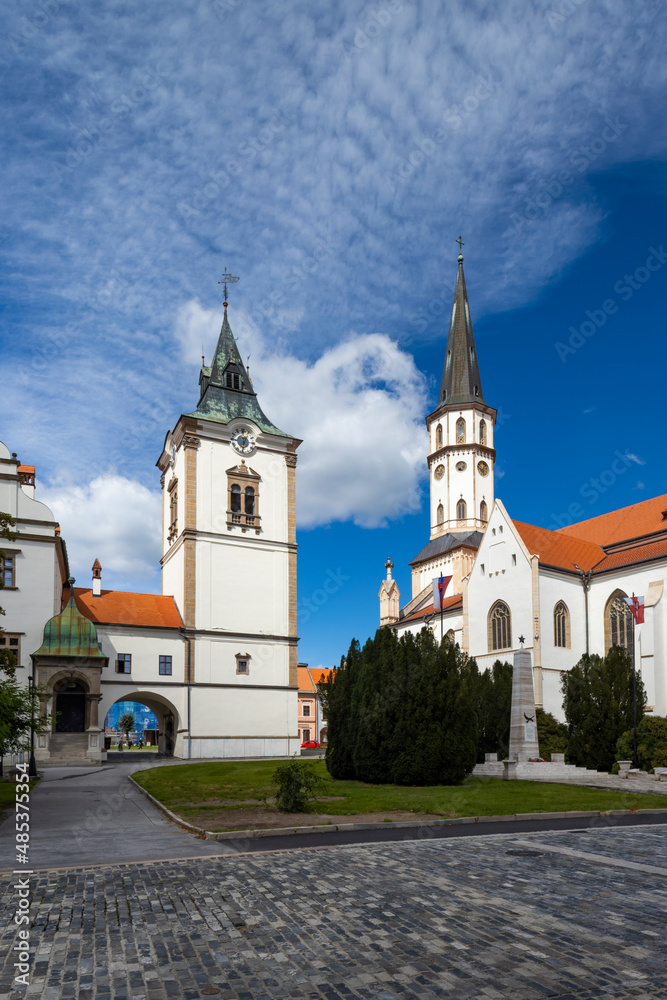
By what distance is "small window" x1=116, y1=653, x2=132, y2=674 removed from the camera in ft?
153

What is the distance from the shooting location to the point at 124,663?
46.9 m

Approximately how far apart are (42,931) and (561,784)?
83.6ft

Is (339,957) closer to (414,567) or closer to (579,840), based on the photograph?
(579,840)

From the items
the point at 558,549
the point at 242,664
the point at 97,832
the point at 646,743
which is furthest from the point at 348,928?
the point at 558,549

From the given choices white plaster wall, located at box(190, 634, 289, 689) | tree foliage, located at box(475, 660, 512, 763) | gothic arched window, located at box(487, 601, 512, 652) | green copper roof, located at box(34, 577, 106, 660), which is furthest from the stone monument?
green copper roof, located at box(34, 577, 106, 660)

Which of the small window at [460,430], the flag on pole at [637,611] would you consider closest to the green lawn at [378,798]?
the flag on pole at [637,611]

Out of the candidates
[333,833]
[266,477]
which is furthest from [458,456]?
[333,833]

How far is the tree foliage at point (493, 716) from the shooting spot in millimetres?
38156

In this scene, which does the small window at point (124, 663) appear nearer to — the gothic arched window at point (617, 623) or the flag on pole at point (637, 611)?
the gothic arched window at point (617, 623)

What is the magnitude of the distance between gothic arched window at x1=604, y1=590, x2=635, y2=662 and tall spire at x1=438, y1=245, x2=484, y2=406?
3661 centimetres

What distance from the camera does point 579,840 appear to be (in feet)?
45.6

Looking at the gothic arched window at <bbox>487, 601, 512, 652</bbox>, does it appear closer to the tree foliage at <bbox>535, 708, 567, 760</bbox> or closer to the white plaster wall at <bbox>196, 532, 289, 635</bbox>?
the tree foliage at <bbox>535, 708, 567, 760</bbox>

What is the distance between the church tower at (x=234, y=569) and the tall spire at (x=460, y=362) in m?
30.8

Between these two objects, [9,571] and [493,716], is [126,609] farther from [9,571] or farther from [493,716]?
[493,716]
